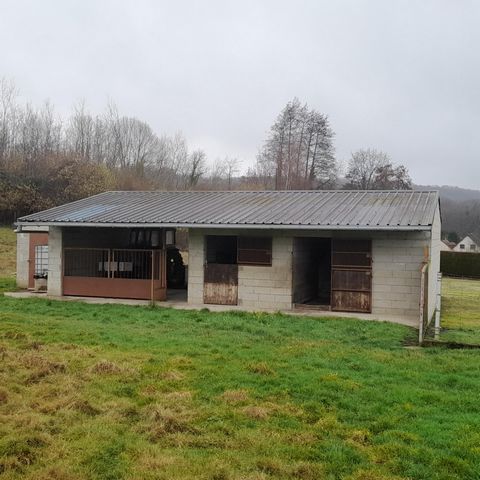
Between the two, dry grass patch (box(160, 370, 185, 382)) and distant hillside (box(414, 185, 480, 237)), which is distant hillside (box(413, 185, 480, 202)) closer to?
distant hillside (box(414, 185, 480, 237))

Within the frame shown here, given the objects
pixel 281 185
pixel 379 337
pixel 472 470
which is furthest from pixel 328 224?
pixel 281 185

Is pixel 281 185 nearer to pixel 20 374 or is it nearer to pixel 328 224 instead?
pixel 328 224

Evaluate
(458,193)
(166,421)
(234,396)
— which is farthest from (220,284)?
(458,193)

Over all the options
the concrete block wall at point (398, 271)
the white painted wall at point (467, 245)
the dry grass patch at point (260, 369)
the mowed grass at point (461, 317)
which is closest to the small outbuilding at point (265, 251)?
the concrete block wall at point (398, 271)

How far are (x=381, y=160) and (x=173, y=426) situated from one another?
2682 inches

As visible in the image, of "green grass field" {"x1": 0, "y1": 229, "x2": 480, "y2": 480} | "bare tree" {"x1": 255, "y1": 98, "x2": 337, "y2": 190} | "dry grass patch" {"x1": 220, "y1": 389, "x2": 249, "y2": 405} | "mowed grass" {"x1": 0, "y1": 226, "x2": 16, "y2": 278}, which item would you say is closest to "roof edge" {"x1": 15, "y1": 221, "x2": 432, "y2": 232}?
"green grass field" {"x1": 0, "y1": 229, "x2": 480, "y2": 480}

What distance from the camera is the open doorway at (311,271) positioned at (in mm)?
17250

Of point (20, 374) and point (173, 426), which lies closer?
point (173, 426)

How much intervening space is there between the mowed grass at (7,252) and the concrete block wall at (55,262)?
858cm

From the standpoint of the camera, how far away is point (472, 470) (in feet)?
15.6

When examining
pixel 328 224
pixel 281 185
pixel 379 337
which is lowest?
pixel 379 337

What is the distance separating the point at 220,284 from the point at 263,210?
9.24 ft

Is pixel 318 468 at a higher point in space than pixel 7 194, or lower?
lower

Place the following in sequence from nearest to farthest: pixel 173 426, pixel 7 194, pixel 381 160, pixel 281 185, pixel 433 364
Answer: pixel 173 426, pixel 433 364, pixel 7 194, pixel 281 185, pixel 381 160
